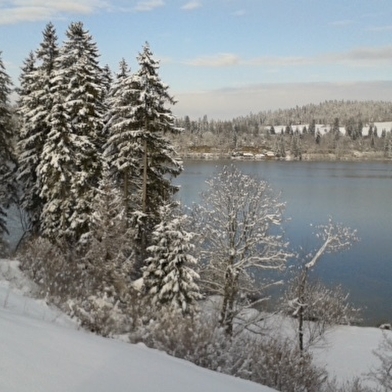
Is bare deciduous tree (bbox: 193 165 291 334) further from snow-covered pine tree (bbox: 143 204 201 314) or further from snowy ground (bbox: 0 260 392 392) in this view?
snowy ground (bbox: 0 260 392 392)

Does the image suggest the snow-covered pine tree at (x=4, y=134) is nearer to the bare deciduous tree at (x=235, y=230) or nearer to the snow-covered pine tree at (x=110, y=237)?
the snow-covered pine tree at (x=110, y=237)

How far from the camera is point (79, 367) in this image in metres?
4.30

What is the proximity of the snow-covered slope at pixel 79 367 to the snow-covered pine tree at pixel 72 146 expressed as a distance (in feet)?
53.9

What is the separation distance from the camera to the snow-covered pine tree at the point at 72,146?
21281 mm

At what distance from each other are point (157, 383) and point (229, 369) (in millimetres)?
3361

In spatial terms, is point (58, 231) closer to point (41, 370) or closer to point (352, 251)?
point (41, 370)

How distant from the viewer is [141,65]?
65.5ft

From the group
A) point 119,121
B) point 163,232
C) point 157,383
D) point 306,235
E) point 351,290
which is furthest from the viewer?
point 306,235

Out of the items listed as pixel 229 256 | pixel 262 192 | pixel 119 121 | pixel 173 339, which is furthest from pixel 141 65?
pixel 173 339

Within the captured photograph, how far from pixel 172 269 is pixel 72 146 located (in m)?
8.80

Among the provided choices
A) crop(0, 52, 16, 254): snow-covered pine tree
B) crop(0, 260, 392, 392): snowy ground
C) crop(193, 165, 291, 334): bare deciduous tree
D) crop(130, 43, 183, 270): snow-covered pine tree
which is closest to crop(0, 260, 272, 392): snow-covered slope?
crop(0, 260, 392, 392): snowy ground

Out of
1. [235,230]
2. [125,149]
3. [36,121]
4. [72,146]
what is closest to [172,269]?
[235,230]

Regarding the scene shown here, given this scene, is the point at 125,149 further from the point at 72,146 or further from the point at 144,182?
the point at 72,146

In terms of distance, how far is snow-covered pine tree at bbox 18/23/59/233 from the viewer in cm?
2298
